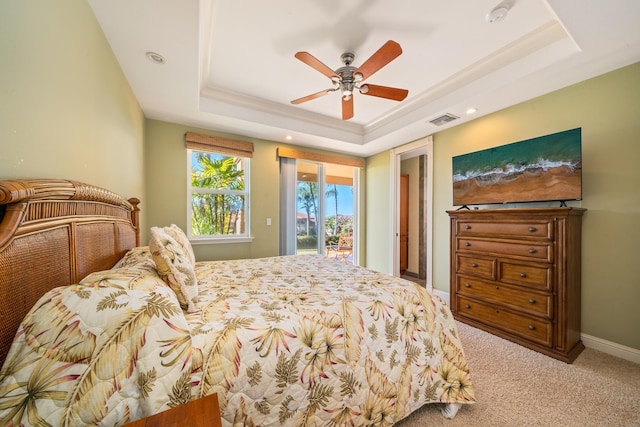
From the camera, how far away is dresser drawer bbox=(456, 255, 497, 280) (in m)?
2.47

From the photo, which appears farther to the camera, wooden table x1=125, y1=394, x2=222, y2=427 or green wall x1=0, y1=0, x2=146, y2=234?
green wall x1=0, y1=0, x2=146, y2=234

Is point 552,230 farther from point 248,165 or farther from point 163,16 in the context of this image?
point 248,165

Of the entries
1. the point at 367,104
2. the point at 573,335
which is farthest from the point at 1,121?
the point at 573,335

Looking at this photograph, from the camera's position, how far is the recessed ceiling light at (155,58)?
183 cm

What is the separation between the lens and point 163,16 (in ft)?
4.91

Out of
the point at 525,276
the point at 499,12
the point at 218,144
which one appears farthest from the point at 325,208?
the point at 499,12

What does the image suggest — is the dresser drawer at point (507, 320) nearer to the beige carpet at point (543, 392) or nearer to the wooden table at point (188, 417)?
the beige carpet at point (543, 392)

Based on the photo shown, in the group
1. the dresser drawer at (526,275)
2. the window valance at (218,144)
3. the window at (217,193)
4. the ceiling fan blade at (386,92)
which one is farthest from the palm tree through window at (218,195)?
the dresser drawer at (526,275)

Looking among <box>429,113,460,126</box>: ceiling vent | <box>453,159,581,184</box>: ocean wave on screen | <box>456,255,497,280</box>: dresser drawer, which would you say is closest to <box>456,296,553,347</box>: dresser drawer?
<box>456,255,497,280</box>: dresser drawer

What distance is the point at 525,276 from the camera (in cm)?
222

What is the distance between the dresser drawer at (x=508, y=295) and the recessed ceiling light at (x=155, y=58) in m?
3.61

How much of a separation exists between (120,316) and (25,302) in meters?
0.29

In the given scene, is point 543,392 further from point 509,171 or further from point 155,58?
point 155,58

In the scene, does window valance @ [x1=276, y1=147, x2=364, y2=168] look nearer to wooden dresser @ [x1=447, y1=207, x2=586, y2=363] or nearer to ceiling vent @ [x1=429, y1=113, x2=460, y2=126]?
ceiling vent @ [x1=429, y1=113, x2=460, y2=126]
